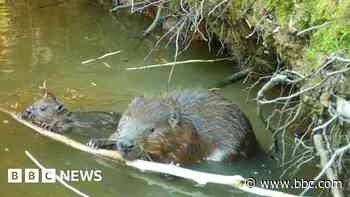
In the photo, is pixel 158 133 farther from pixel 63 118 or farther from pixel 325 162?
pixel 325 162

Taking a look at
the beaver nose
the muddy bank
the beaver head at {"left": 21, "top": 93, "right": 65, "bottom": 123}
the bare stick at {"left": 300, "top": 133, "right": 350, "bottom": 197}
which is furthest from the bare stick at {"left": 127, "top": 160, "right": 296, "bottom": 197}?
the beaver head at {"left": 21, "top": 93, "right": 65, "bottom": 123}

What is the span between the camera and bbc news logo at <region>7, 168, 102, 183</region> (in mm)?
4634

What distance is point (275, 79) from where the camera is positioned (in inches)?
154

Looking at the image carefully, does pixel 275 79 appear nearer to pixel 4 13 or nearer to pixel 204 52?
pixel 204 52

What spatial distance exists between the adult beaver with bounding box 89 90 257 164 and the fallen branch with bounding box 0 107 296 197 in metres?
0.11

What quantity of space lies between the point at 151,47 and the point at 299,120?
338 cm

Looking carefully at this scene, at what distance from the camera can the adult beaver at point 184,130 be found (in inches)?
188

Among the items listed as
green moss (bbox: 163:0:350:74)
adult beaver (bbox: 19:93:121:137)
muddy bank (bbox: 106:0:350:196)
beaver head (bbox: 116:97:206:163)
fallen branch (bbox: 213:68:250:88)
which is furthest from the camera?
fallen branch (bbox: 213:68:250:88)

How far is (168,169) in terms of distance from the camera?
3.85m

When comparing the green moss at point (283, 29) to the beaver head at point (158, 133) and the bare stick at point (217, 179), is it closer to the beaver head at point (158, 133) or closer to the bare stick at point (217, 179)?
the beaver head at point (158, 133)

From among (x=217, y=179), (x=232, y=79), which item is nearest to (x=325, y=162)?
(x=217, y=179)

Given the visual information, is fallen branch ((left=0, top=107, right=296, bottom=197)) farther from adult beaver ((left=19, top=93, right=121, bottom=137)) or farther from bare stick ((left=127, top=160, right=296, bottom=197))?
adult beaver ((left=19, top=93, right=121, bottom=137))

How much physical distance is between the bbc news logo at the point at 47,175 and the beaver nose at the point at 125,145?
0.96 feet

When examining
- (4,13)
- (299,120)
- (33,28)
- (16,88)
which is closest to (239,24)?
(299,120)
